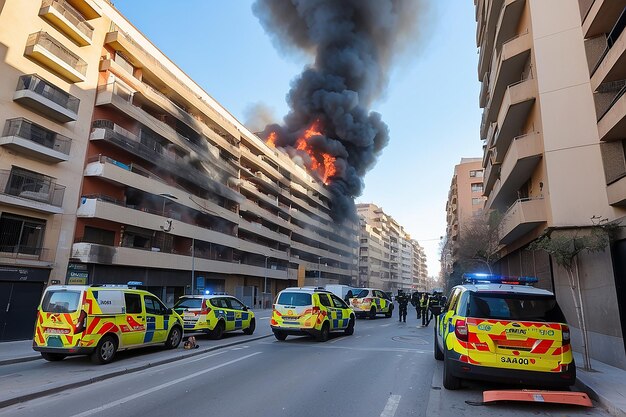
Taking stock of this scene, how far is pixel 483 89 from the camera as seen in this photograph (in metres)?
26.9

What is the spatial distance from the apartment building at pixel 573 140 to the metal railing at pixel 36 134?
22079 millimetres

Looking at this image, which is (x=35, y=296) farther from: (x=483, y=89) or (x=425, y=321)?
(x=483, y=89)

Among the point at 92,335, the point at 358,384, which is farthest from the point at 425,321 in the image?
the point at 92,335

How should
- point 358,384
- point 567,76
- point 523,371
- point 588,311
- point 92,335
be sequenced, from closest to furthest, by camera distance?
point 523,371 → point 358,384 → point 92,335 → point 588,311 → point 567,76

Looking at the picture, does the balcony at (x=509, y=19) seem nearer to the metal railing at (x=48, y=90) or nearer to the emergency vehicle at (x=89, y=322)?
the emergency vehicle at (x=89, y=322)

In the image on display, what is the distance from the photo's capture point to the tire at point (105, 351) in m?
9.00

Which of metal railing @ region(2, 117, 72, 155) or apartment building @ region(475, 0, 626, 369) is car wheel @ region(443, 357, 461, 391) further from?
metal railing @ region(2, 117, 72, 155)

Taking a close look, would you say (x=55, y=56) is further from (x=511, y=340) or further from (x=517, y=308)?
(x=511, y=340)

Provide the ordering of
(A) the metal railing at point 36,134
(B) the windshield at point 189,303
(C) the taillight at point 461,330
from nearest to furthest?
(C) the taillight at point 461,330 < (B) the windshield at point 189,303 < (A) the metal railing at point 36,134

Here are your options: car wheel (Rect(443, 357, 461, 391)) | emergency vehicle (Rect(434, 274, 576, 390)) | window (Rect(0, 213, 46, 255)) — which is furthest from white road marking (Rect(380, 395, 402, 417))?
window (Rect(0, 213, 46, 255))

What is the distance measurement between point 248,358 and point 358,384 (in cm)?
379

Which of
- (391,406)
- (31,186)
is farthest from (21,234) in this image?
(391,406)

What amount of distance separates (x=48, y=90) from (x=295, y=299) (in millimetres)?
18205

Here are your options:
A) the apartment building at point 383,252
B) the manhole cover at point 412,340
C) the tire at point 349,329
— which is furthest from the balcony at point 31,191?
the apartment building at point 383,252
